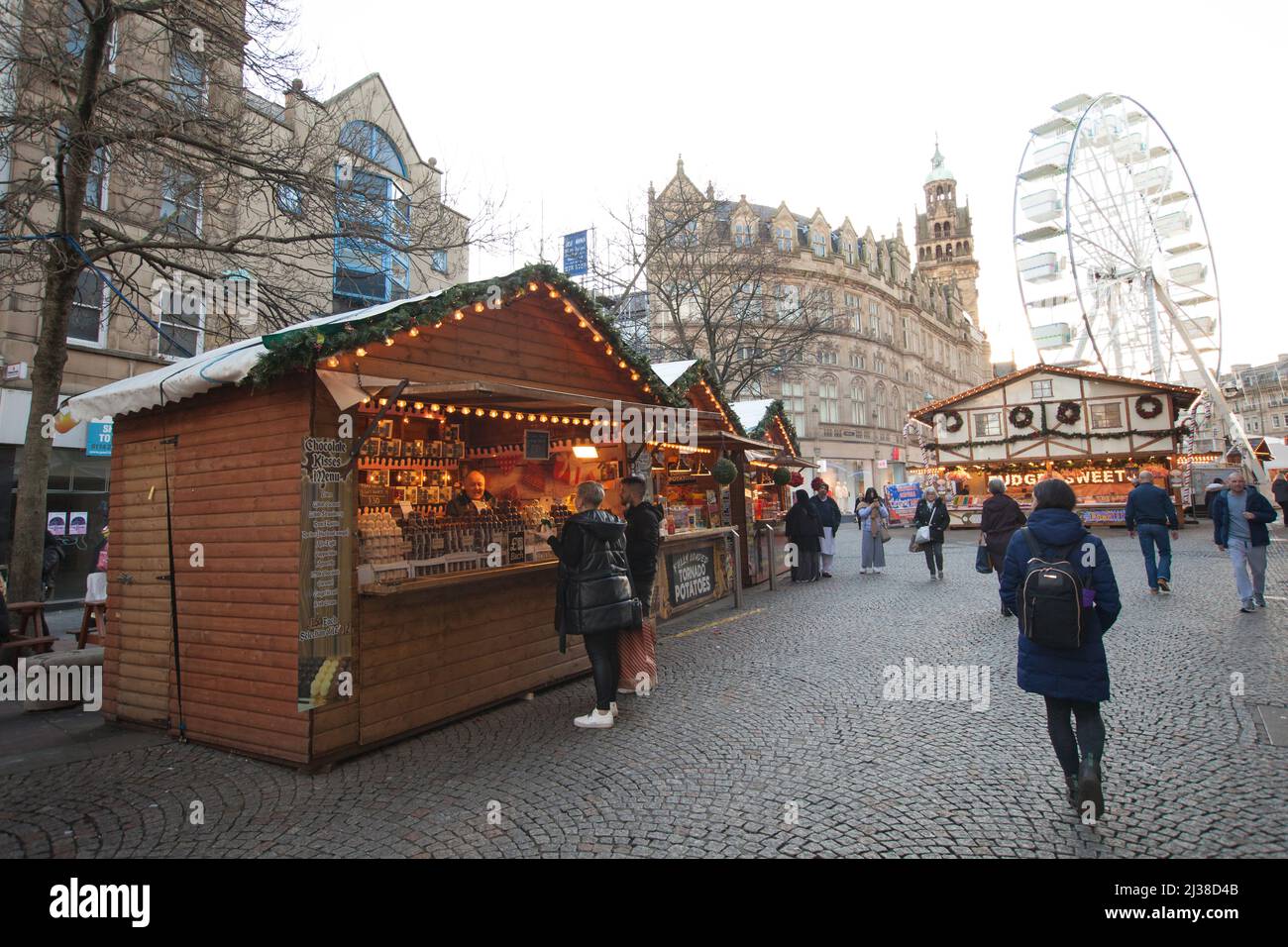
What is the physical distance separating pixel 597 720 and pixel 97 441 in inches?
594

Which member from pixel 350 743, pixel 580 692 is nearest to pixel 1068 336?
pixel 580 692

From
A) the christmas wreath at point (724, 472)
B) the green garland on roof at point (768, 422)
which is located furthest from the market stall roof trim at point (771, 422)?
the christmas wreath at point (724, 472)

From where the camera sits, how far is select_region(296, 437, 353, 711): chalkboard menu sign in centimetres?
497

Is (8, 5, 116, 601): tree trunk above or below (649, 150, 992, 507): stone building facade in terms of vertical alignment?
below

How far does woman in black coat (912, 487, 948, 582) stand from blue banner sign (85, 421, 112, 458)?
1709 cm

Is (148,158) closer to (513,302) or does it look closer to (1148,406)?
(513,302)

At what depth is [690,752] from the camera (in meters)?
5.00

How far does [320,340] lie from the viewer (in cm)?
492

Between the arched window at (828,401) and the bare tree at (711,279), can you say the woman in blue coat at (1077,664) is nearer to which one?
the bare tree at (711,279)

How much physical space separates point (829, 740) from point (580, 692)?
2698 mm

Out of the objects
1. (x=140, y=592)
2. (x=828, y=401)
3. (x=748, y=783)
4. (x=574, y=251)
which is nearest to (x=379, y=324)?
(x=140, y=592)

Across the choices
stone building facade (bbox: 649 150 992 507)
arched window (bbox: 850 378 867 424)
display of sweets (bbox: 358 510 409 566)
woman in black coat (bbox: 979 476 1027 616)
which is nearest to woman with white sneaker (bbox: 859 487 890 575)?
woman in black coat (bbox: 979 476 1027 616)

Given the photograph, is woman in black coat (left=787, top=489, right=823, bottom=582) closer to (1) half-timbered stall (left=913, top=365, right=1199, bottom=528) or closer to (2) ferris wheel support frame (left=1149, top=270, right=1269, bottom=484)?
(1) half-timbered stall (left=913, top=365, right=1199, bottom=528)
